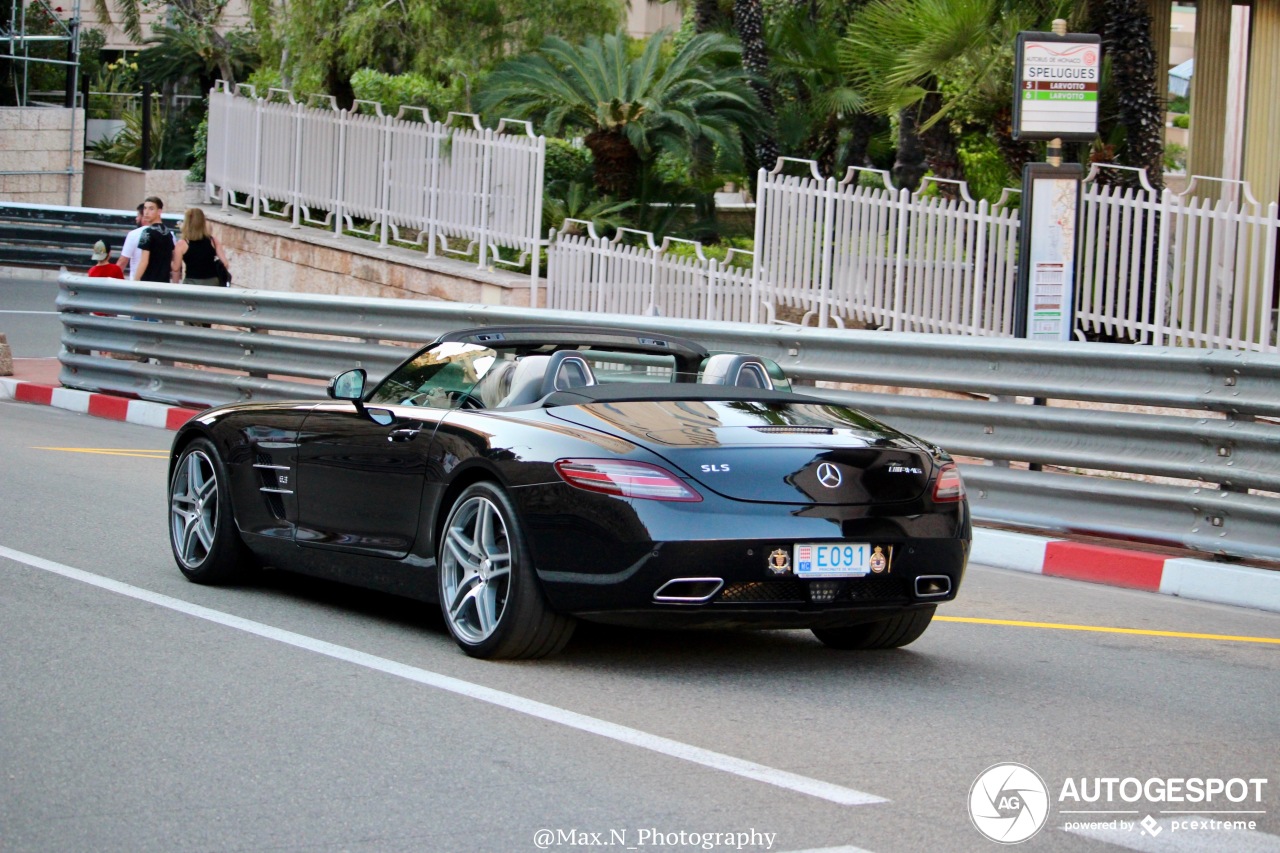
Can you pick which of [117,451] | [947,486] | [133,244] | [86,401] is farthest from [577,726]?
[133,244]

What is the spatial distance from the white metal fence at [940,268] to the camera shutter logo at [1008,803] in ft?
28.4

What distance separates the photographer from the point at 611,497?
603 centimetres

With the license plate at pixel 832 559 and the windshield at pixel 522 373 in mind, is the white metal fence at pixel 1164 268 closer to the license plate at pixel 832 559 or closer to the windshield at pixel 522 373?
the windshield at pixel 522 373

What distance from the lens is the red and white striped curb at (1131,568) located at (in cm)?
884

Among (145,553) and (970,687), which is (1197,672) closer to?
(970,687)

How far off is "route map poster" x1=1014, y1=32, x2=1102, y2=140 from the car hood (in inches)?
224

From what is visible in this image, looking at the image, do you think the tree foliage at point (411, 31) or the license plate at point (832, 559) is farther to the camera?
the tree foliage at point (411, 31)

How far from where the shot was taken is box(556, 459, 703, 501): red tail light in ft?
19.7

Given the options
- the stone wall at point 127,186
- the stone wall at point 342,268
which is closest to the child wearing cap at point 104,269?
the stone wall at point 342,268

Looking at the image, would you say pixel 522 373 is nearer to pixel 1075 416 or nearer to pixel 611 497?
pixel 611 497

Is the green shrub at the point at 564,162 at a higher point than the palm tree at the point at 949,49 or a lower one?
lower

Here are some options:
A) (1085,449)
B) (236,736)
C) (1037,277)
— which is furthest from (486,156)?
(236,736)

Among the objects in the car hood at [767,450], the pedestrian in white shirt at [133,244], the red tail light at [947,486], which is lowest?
the red tail light at [947,486]

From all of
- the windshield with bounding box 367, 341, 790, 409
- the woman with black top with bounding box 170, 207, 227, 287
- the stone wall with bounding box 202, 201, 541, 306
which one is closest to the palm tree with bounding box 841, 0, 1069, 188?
the stone wall with bounding box 202, 201, 541, 306
